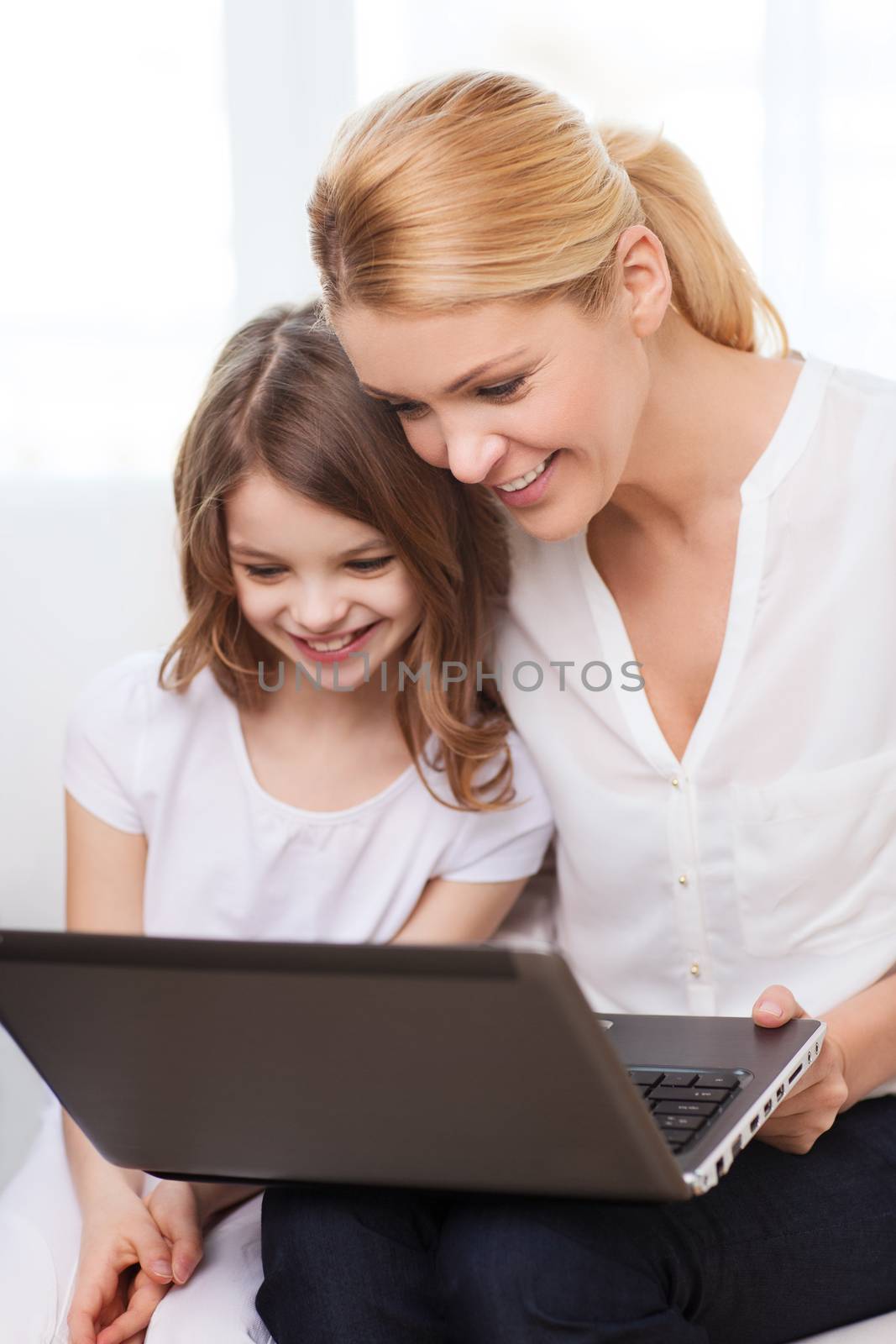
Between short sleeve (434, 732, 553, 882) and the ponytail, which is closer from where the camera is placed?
the ponytail

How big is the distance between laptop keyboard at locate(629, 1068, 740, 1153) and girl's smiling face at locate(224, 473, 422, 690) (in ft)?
1.52

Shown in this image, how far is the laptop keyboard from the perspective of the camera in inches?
33.6

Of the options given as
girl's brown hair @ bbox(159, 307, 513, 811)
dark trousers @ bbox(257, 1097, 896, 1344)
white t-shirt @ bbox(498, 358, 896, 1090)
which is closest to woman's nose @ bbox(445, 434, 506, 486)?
girl's brown hair @ bbox(159, 307, 513, 811)

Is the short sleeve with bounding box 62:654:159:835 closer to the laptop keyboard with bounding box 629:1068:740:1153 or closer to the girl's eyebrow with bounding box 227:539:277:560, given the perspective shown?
the girl's eyebrow with bounding box 227:539:277:560

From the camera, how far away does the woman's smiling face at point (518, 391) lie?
1031mm

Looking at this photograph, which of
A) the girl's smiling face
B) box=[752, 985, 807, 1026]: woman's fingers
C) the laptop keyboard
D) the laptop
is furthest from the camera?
the girl's smiling face

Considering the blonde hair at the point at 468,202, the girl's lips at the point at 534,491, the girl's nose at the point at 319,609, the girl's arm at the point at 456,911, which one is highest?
the blonde hair at the point at 468,202

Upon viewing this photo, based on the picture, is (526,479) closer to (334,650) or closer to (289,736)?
(334,650)

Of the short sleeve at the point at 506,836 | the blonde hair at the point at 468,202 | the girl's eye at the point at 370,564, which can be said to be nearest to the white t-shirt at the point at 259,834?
the short sleeve at the point at 506,836

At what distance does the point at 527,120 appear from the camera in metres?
1.06

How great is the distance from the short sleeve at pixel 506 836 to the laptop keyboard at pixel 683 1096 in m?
0.41

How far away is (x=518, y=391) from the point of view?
106 centimetres

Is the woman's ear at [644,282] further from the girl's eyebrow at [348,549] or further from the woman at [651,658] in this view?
the girl's eyebrow at [348,549]

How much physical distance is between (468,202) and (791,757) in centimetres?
53
